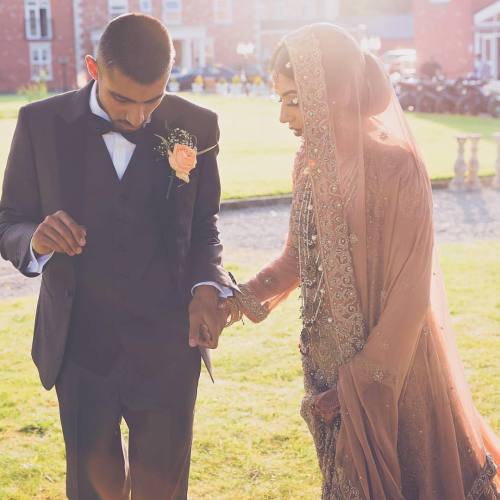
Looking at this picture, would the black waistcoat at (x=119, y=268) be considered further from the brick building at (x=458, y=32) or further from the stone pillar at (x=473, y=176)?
the brick building at (x=458, y=32)

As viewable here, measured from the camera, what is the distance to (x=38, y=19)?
59969 millimetres

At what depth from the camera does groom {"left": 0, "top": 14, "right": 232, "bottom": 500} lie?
3.19 meters

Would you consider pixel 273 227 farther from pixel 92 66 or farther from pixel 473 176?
pixel 92 66

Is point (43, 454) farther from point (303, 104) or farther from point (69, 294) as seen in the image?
point (303, 104)

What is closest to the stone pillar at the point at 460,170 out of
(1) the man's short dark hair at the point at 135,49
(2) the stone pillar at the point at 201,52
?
(1) the man's short dark hair at the point at 135,49

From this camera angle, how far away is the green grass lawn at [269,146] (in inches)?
615

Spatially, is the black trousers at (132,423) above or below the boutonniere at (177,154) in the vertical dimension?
below

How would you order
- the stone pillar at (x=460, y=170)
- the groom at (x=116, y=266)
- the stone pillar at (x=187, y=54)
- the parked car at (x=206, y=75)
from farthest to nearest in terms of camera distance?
1. the stone pillar at (x=187, y=54)
2. the parked car at (x=206, y=75)
3. the stone pillar at (x=460, y=170)
4. the groom at (x=116, y=266)

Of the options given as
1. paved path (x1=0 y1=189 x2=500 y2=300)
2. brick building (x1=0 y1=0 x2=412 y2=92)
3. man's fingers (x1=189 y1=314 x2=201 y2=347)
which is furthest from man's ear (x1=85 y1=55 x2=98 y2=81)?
brick building (x1=0 y1=0 x2=412 y2=92)

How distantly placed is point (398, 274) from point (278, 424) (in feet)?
8.08

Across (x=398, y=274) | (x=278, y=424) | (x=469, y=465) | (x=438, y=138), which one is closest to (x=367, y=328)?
(x=398, y=274)

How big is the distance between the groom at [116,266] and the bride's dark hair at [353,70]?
506mm

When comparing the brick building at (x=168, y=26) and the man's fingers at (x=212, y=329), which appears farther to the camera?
the brick building at (x=168, y=26)

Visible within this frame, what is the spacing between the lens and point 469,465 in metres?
3.56
